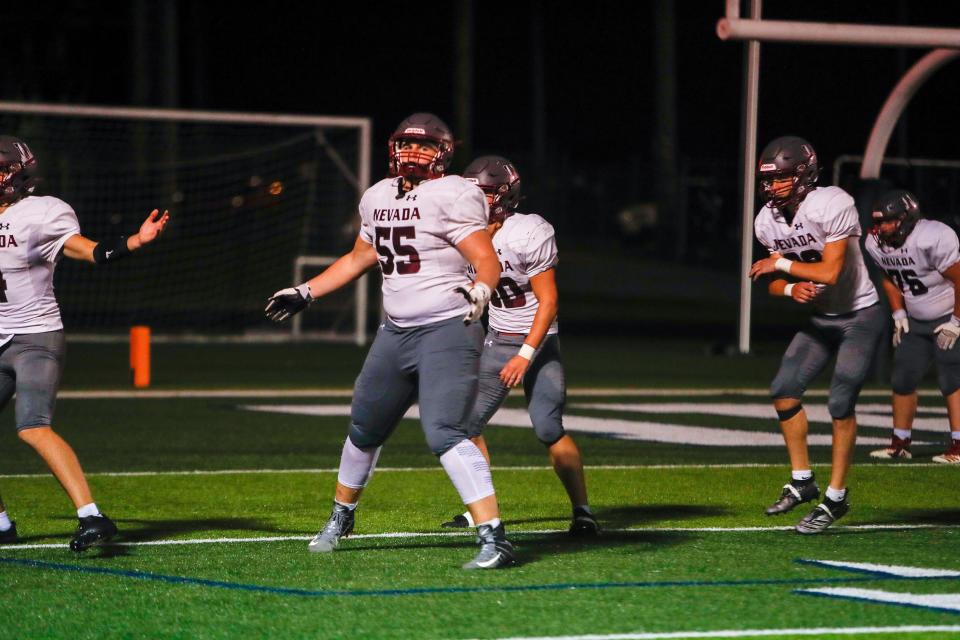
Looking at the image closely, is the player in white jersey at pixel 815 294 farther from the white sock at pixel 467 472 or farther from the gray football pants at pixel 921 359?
the gray football pants at pixel 921 359

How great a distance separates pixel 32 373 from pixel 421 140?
205 cm

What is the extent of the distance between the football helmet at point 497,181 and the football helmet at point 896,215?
128 inches

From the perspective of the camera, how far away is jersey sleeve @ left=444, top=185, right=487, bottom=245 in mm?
7066

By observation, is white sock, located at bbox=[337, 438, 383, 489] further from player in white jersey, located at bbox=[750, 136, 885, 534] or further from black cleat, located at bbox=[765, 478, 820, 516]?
black cleat, located at bbox=[765, 478, 820, 516]

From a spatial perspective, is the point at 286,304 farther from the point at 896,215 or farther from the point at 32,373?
the point at 896,215

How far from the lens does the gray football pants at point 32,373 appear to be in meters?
7.56

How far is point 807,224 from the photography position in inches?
334

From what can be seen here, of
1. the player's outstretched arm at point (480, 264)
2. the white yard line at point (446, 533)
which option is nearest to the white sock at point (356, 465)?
the white yard line at point (446, 533)

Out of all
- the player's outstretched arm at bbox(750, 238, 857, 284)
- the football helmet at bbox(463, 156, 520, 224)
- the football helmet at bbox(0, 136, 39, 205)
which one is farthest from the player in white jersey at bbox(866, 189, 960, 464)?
the football helmet at bbox(0, 136, 39, 205)

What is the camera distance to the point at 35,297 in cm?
764

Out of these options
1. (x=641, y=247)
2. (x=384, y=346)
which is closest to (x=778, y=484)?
(x=384, y=346)

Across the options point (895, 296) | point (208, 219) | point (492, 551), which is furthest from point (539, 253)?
point (208, 219)

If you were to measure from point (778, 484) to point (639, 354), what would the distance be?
465 inches

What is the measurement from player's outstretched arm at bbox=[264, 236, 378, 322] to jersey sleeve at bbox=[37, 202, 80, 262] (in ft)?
3.28
